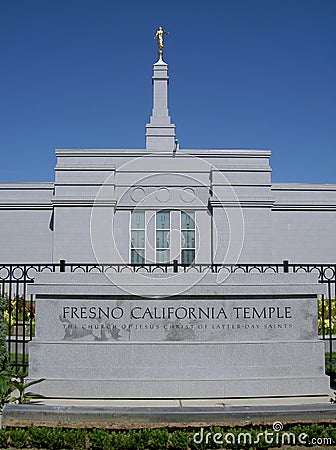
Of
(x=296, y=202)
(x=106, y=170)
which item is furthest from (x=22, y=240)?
(x=296, y=202)

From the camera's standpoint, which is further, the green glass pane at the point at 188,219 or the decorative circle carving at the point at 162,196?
the green glass pane at the point at 188,219

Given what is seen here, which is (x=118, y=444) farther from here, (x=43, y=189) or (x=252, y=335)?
(x=43, y=189)

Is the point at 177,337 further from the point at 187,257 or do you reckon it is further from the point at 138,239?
the point at 138,239

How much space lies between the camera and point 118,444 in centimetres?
503

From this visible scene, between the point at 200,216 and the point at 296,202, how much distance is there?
189 inches

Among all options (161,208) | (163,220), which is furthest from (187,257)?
(161,208)

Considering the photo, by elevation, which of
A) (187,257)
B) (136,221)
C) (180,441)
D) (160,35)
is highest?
(160,35)

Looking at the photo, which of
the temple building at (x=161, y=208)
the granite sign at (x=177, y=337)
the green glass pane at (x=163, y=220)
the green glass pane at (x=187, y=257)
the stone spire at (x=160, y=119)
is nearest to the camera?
the granite sign at (x=177, y=337)

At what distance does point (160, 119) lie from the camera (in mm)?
23984

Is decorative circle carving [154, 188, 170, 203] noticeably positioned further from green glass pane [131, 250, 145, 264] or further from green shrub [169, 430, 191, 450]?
green shrub [169, 430, 191, 450]

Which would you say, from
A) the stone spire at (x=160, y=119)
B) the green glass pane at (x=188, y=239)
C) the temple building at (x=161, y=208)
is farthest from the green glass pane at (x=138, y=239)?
the stone spire at (x=160, y=119)

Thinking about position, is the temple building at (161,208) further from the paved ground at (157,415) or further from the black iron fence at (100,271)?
the paved ground at (157,415)

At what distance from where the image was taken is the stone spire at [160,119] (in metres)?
23.8

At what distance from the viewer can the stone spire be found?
23797 mm
